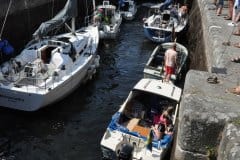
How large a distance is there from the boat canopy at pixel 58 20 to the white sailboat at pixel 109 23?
5.90 meters

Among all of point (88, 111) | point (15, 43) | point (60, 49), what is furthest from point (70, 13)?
point (88, 111)

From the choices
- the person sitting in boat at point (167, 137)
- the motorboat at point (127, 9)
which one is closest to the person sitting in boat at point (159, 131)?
the person sitting in boat at point (167, 137)

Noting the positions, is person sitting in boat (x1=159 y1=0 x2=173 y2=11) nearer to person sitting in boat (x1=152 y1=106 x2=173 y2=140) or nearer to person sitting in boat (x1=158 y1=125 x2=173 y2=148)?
person sitting in boat (x1=152 y1=106 x2=173 y2=140)

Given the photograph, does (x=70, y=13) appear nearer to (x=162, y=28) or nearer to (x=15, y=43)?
(x=15, y=43)

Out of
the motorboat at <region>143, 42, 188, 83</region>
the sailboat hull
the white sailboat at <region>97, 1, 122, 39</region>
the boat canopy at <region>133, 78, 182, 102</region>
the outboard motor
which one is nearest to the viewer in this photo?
the outboard motor

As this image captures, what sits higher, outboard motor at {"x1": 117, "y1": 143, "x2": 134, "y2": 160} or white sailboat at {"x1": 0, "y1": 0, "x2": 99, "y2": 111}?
outboard motor at {"x1": 117, "y1": 143, "x2": 134, "y2": 160}

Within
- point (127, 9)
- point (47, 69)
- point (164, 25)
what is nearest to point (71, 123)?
point (47, 69)

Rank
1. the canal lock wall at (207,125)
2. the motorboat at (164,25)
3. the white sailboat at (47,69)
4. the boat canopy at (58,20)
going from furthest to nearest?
the motorboat at (164,25)
the boat canopy at (58,20)
the white sailboat at (47,69)
the canal lock wall at (207,125)

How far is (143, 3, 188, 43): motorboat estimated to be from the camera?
23844 mm

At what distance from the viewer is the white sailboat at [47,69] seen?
1351 centimetres

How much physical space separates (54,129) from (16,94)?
77.3 inches

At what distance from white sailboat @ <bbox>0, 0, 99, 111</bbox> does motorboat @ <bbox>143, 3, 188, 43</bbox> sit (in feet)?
21.9

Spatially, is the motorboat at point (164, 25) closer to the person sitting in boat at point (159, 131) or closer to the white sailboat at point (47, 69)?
the white sailboat at point (47, 69)

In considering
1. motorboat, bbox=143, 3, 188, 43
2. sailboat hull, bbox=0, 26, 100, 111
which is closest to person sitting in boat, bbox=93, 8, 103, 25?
motorboat, bbox=143, 3, 188, 43
